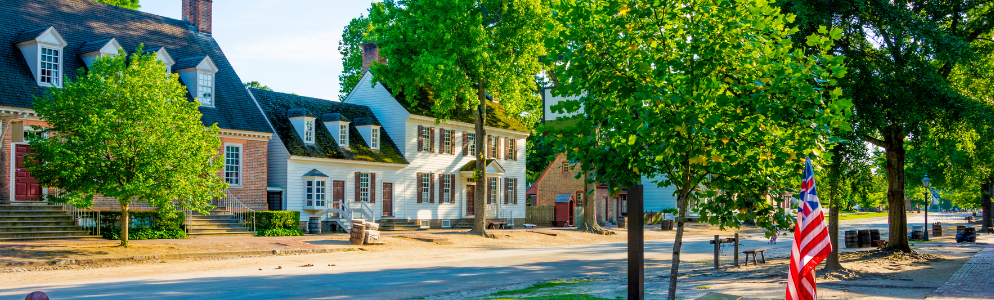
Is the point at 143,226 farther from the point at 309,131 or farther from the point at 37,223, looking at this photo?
the point at 309,131

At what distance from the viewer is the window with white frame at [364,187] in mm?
37031

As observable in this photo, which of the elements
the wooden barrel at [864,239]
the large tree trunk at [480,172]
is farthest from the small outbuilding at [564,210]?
the wooden barrel at [864,239]

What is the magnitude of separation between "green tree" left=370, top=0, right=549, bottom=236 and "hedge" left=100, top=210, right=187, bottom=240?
433 inches

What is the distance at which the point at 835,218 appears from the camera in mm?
17641

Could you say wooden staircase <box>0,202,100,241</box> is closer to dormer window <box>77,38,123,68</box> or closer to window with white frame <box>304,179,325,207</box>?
dormer window <box>77,38,123,68</box>

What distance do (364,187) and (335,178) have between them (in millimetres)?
2164

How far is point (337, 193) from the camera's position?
117 ft

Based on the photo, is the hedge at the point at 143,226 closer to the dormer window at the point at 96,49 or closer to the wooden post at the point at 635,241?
the dormer window at the point at 96,49

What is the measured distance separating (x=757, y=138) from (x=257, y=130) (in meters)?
26.2

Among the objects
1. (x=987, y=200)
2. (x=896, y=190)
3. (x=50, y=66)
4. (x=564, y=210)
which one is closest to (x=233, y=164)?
(x=50, y=66)

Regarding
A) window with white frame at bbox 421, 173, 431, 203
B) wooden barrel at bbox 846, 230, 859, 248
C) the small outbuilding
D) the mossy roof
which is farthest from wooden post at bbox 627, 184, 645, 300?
the small outbuilding

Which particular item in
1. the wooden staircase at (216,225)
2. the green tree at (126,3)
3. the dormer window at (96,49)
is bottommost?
the wooden staircase at (216,225)

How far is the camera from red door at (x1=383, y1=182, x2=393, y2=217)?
3834 cm

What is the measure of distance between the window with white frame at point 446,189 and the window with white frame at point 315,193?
27.2 ft
